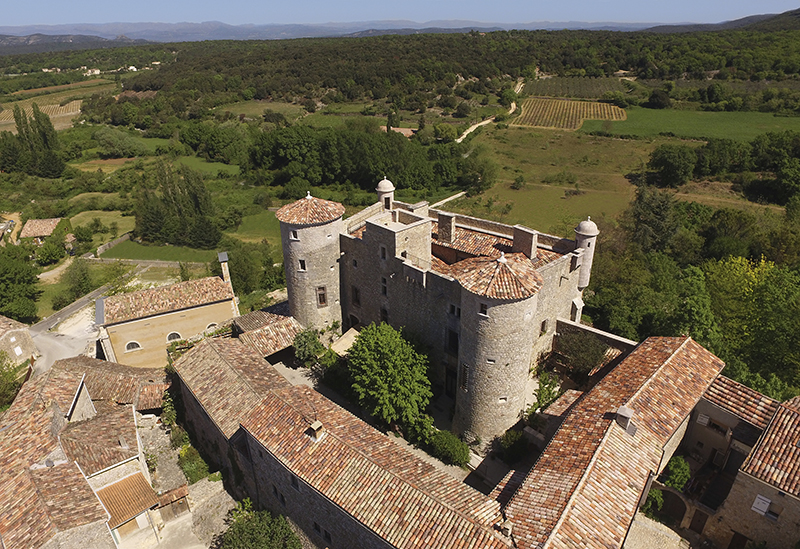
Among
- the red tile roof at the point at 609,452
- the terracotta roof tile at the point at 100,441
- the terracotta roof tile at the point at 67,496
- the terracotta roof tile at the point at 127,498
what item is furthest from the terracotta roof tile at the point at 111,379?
the red tile roof at the point at 609,452

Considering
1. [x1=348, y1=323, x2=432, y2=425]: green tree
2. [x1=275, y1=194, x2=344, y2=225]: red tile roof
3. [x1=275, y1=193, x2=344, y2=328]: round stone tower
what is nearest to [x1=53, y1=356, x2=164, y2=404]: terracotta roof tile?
[x1=275, y1=193, x2=344, y2=328]: round stone tower

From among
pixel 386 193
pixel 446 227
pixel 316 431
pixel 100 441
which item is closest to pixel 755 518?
pixel 316 431

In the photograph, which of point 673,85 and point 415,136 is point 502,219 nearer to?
point 415,136

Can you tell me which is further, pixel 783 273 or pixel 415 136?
pixel 415 136

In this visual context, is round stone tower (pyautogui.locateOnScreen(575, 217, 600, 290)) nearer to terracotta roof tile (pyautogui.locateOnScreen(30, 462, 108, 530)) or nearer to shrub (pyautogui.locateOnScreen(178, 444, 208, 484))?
shrub (pyautogui.locateOnScreen(178, 444, 208, 484))

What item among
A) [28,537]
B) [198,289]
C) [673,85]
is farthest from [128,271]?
[673,85]

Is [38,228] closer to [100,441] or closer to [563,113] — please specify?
[100,441]

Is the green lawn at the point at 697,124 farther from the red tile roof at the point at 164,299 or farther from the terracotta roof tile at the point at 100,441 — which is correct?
the terracotta roof tile at the point at 100,441
